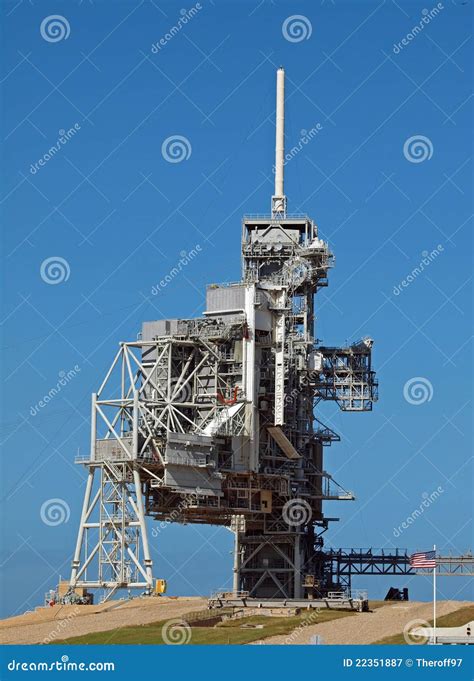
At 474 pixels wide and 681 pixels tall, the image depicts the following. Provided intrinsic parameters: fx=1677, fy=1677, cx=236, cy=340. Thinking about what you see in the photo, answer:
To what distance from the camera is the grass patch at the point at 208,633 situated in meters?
64.9

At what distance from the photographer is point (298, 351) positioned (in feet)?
301

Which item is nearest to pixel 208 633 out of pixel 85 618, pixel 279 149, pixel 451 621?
pixel 85 618

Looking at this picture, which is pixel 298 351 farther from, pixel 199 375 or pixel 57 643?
pixel 57 643

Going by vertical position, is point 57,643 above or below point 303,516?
below

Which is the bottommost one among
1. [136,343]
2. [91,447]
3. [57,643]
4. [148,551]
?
[57,643]

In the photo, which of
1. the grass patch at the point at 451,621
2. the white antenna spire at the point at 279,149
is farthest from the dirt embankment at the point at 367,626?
the white antenna spire at the point at 279,149

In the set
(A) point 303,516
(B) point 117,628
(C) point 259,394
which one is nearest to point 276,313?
(C) point 259,394

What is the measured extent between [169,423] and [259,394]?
Result: 16.8 feet

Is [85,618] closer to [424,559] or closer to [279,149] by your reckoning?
[424,559]

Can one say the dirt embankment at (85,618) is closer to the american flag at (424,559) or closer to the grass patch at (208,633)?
the grass patch at (208,633)

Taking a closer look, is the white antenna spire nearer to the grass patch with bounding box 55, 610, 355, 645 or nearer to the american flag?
the grass patch with bounding box 55, 610, 355, 645

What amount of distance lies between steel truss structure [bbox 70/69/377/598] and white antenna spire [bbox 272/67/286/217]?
0.42ft

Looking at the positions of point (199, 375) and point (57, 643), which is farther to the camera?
point (199, 375)

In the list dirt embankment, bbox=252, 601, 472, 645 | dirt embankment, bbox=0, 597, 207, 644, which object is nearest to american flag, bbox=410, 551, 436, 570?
dirt embankment, bbox=252, 601, 472, 645
